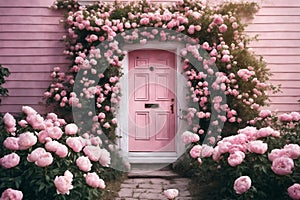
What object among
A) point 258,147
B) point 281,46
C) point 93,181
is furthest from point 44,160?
point 281,46

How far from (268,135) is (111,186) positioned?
2.43 metres

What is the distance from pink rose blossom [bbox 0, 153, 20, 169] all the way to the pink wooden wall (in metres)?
3.58

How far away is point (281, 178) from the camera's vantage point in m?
3.40

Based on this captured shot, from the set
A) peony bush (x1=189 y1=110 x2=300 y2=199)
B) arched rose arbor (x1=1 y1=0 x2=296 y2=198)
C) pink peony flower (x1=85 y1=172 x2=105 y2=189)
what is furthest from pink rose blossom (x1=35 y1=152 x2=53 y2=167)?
arched rose arbor (x1=1 y1=0 x2=296 y2=198)

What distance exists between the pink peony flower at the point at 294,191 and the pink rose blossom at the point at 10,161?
2213 millimetres

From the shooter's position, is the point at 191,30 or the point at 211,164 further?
the point at 191,30

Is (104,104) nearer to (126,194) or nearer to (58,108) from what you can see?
(58,108)

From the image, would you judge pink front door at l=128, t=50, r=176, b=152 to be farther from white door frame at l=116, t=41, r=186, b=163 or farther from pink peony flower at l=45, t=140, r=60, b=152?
pink peony flower at l=45, t=140, r=60, b=152

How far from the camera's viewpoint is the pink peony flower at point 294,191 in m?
3.05

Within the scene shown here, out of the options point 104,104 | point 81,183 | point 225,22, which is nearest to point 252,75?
point 225,22

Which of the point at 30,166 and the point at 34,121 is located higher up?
the point at 34,121

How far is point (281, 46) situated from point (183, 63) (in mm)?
1722

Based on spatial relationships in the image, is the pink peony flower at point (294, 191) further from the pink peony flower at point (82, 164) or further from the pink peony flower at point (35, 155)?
the pink peony flower at point (35, 155)

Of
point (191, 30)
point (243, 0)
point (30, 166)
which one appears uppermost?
point (243, 0)
